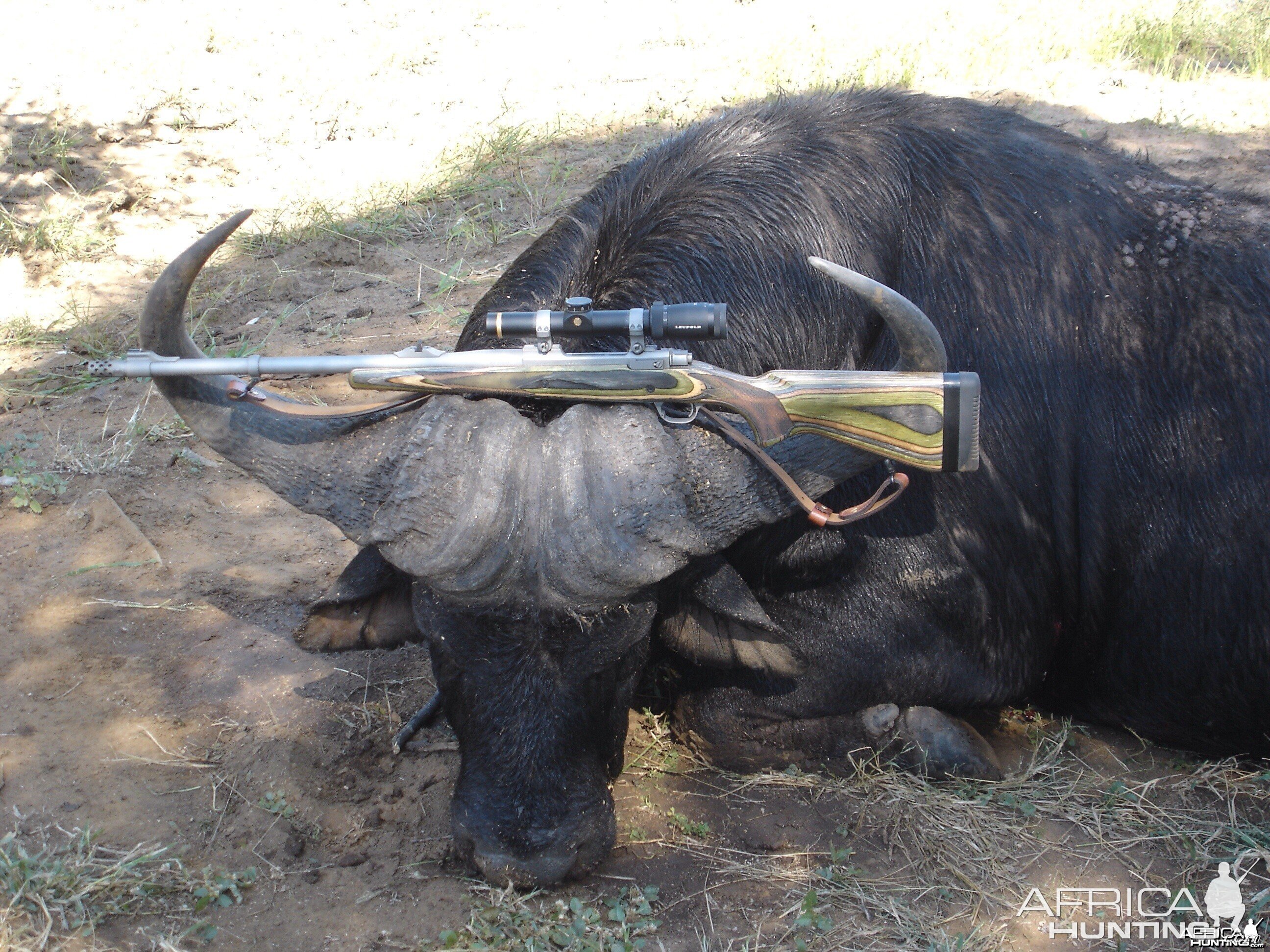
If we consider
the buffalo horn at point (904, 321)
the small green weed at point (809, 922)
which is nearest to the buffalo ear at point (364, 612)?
the small green weed at point (809, 922)

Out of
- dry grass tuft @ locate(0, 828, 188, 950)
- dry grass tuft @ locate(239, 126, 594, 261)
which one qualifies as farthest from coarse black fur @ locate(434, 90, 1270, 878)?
dry grass tuft @ locate(239, 126, 594, 261)

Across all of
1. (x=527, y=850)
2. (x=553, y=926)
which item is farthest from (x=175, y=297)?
(x=553, y=926)

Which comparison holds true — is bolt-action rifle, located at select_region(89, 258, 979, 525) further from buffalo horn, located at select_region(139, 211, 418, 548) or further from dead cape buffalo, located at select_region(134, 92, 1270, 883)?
dead cape buffalo, located at select_region(134, 92, 1270, 883)

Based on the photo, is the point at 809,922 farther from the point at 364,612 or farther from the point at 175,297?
the point at 175,297

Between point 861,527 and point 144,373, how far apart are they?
2193 mm

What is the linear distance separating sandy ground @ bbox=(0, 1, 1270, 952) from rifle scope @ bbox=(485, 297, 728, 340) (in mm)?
1633

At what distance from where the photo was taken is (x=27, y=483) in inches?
190

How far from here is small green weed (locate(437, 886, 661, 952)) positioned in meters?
2.90

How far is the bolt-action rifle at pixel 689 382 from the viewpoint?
267cm

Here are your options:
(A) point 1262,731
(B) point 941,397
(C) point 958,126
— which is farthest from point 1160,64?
(B) point 941,397

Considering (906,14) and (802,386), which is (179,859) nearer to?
(802,386)

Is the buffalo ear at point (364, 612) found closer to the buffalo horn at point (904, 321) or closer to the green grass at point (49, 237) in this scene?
the buffalo horn at point (904, 321)

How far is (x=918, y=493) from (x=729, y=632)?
76cm

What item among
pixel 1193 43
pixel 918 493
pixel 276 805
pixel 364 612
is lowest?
pixel 276 805
